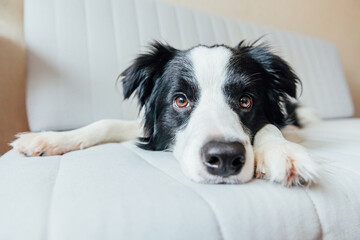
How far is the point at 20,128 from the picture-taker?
2223 millimetres

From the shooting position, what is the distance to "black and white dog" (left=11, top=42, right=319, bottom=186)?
0.83 metres

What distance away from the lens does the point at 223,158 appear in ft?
2.67

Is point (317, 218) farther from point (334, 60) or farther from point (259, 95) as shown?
point (334, 60)

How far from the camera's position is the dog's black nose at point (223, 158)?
809mm

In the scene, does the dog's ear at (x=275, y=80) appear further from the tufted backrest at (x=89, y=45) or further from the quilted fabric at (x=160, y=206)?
the tufted backrest at (x=89, y=45)

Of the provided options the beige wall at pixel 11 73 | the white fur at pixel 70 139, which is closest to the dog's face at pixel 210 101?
the white fur at pixel 70 139

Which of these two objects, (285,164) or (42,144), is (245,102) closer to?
(285,164)

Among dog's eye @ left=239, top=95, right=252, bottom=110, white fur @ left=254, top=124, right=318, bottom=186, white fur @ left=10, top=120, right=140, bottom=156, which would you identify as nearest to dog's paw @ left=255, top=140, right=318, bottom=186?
white fur @ left=254, top=124, right=318, bottom=186

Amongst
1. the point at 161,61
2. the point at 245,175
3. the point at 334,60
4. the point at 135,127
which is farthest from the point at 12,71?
the point at 334,60

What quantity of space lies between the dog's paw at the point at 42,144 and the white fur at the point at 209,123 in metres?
0.63

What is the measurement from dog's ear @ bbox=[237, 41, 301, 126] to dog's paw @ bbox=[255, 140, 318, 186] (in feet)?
1.86

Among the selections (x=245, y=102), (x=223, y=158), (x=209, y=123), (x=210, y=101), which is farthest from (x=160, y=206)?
(x=245, y=102)

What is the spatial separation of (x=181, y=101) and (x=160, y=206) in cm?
70

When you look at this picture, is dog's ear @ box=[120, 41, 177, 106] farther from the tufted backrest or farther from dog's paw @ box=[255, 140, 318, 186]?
dog's paw @ box=[255, 140, 318, 186]
